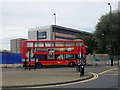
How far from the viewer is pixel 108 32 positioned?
69938mm

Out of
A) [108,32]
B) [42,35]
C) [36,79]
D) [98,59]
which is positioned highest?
[42,35]

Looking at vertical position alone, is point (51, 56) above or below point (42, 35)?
below

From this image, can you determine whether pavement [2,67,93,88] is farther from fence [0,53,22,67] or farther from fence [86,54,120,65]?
fence [86,54,120,65]

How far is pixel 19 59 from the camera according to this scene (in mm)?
55562

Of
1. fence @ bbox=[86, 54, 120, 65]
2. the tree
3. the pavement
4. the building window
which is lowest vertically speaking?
the pavement

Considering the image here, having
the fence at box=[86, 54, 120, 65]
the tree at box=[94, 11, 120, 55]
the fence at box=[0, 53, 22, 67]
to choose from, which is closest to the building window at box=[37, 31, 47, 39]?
the tree at box=[94, 11, 120, 55]

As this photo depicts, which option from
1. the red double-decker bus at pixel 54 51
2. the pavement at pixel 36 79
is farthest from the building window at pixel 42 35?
the pavement at pixel 36 79

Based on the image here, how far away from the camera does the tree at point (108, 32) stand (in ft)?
219

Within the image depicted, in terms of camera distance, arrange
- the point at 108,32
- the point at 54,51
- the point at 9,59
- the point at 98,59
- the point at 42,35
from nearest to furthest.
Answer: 1. the point at 54,51
2. the point at 9,59
3. the point at 98,59
4. the point at 108,32
5. the point at 42,35

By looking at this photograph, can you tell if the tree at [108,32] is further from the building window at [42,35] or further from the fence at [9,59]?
the building window at [42,35]

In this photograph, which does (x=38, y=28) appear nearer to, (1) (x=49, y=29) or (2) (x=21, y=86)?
(1) (x=49, y=29)

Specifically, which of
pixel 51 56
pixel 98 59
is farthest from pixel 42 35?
pixel 51 56

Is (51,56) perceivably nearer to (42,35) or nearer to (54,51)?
(54,51)

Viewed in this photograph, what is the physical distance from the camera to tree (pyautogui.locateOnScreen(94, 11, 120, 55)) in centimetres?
6675
